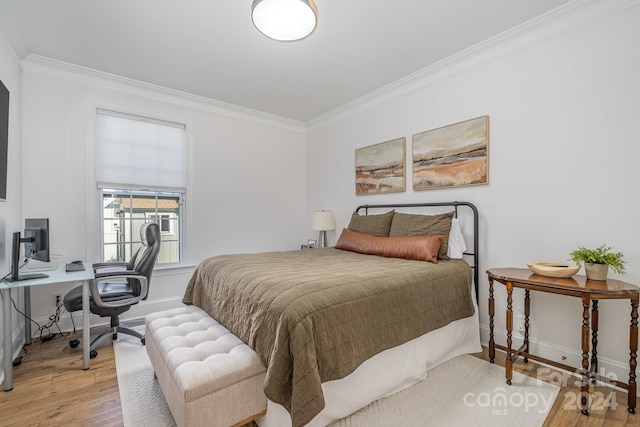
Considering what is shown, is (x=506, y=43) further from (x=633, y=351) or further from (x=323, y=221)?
(x=323, y=221)

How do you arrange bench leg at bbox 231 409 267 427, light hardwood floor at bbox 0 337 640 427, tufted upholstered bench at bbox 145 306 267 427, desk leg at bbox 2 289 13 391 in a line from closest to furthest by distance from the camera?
tufted upholstered bench at bbox 145 306 267 427 < bench leg at bbox 231 409 267 427 < light hardwood floor at bbox 0 337 640 427 < desk leg at bbox 2 289 13 391

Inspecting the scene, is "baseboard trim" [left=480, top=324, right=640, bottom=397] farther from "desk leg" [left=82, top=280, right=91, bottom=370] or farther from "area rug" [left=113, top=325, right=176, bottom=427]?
"desk leg" [left=82, top=280, right=91, bottom=370]

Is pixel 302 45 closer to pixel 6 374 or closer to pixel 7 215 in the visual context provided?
pixel 7 215

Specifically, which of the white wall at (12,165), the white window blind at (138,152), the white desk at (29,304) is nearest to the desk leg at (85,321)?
the white desk at (29,304)

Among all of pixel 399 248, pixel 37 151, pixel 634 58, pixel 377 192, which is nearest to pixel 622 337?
pixel 399 248

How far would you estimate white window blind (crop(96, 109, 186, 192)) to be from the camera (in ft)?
10.6

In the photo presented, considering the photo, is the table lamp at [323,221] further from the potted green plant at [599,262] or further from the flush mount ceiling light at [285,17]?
the potted green plant at [599,262]

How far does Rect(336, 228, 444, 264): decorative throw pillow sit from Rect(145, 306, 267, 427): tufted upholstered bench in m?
1.57

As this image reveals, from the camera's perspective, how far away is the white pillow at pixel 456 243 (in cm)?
266

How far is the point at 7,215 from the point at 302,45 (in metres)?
2.81

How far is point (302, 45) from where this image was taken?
265 cm

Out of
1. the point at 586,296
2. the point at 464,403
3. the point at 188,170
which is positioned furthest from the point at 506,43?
the point at 188,170

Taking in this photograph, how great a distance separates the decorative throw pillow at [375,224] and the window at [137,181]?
7.24 feet

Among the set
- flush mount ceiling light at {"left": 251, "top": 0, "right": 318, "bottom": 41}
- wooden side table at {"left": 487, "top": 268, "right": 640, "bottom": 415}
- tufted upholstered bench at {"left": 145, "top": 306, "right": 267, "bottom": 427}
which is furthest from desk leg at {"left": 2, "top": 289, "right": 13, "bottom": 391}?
wooden side table at {"left": 487, "top": 268, "right": 640, "bottom": 415}
